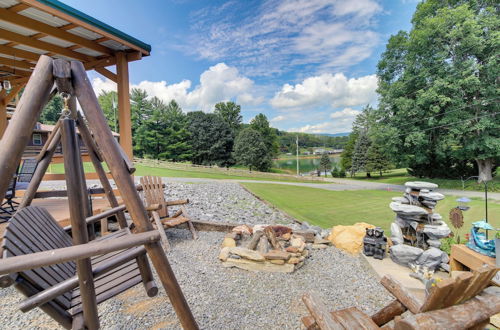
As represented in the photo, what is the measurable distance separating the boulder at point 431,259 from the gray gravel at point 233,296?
0.72 m

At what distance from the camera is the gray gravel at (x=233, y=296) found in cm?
213

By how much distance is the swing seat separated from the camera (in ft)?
4.05

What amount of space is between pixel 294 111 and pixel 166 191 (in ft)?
68.4

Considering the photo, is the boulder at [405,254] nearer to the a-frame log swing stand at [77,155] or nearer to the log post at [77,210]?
the a-frame log swing stand at [77,155]

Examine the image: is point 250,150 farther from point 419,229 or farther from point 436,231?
point 436,231

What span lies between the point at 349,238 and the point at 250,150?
22.2 m

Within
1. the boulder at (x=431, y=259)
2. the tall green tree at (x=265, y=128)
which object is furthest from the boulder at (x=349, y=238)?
the tall green tree at (x=265, y=128)

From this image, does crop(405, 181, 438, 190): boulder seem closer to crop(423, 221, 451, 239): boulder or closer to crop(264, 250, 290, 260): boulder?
crop(423, 221, 451, 239): boulder

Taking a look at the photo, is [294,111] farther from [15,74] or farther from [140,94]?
[15,74]

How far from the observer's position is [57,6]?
2986 mm

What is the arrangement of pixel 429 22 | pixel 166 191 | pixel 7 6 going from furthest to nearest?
1. pixel 429 22
2. pixel 166 191
3. pixel 7 6

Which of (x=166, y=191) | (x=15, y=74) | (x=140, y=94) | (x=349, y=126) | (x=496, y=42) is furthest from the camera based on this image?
(x=349, y=126)

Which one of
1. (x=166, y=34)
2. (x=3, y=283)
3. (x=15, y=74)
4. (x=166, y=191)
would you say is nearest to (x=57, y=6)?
(x=3, y=283)

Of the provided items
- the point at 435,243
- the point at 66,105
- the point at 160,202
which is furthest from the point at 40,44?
the point at 435,243
